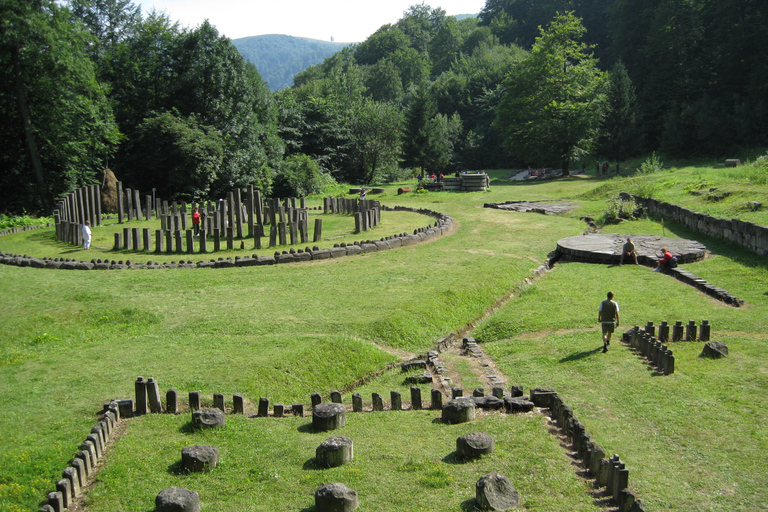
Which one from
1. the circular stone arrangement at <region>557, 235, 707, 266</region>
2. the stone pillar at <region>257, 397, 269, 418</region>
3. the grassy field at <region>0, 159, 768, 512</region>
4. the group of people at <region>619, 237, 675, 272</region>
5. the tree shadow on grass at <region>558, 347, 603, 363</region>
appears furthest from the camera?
the circular stone arrangement at <region>557, 235, 707, 266</region>

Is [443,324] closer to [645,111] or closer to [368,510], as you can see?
[368,510]

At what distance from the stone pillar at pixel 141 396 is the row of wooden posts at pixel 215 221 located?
13868mm

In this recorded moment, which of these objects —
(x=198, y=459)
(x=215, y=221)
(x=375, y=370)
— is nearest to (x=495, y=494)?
(x=198, y=459)

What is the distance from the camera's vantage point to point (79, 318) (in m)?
16.1

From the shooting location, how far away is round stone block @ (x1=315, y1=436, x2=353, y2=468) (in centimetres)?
863

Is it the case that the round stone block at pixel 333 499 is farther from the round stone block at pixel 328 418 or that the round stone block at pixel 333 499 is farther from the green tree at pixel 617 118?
the green tree at pixel 617 118

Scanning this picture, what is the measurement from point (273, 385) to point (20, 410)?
14.0 feet

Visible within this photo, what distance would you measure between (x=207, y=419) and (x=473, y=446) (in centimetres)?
419

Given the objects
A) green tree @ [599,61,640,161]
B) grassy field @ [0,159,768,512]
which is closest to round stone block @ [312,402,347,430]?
grassy field @ [0,159,768,512]

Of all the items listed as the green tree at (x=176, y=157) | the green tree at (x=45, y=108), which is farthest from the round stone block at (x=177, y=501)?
the green tree at (x=176, y=157)

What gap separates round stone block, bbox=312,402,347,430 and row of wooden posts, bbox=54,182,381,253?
608 inches

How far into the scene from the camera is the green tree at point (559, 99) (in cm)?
5434

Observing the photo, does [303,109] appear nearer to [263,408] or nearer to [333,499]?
[263,408]

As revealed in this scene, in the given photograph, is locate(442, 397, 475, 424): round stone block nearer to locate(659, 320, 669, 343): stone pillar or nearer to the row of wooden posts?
locate(659, 320, 669, 343): stone pillar
